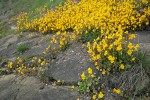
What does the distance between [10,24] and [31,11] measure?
1.24 m

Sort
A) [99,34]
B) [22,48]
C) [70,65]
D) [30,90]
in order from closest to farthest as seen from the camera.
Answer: [30,90]
[70,65]
[99,34]
[22,48]

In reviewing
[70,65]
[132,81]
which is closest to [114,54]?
[132,81]

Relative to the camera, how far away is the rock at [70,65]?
7.92 m

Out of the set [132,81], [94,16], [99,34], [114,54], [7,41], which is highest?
[94,16]

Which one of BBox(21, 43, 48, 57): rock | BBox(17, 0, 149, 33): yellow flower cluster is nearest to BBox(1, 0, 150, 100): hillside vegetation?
BBox(17, 0, 149, 33): yellow flower cluster

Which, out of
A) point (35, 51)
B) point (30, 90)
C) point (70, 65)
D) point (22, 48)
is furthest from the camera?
point (22, 48)

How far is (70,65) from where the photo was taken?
8328 mm

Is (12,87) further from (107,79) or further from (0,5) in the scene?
(0,5)

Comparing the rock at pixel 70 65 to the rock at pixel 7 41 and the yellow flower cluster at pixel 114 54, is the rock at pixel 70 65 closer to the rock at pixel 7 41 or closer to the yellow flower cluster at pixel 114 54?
the yellow flower cluster at pixel 114 54

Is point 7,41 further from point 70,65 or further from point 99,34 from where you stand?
point 70,65

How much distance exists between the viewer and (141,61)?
23.9ft

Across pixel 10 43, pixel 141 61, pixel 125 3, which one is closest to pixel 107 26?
Answer: pixel 125 3

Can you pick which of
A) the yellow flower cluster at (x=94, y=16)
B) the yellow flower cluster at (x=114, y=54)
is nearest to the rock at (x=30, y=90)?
the yellow flower cluster at (x=114, y=54)

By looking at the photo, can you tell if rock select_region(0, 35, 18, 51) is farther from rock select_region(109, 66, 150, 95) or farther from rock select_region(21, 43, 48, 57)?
rock select_region(109, 66, 150, 95)
